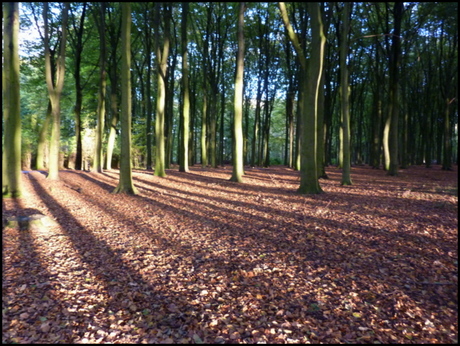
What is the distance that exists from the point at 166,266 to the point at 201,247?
3.24 ft

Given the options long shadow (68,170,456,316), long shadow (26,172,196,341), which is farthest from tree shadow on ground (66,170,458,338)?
long shadow (26,172,196,341)

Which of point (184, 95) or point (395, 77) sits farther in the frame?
point (184, 95)

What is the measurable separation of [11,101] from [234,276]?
887 centimetres

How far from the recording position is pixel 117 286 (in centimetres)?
388

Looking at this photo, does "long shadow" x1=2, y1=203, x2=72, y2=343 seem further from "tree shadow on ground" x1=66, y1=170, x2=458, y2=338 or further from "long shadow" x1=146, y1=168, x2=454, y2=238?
"long shadow" x1=146, y1=168, x2=454, y2=238

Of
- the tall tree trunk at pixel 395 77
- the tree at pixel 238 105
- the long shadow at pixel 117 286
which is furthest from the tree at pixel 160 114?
the tall tree trunk at pixel 395 77

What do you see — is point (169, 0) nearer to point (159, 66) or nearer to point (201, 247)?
point (159, 66)

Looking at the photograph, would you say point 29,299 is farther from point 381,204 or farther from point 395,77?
point 395,77

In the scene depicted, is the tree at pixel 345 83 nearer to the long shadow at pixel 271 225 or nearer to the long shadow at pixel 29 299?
the long shadow at pixel 271 225

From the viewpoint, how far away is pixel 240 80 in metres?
14.3

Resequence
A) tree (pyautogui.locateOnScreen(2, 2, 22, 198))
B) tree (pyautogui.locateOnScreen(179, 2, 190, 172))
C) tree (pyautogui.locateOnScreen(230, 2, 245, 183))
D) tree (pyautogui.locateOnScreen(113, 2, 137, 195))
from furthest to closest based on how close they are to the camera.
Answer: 1. tree (pyautogui.locateOnScreen(179, 2, 190, 172))
2. tree (pyautogui.locateOnScreen(230, 2, 245, 183))
3. tree (pyautogui.locateOnScreen(113, 2, 137, 195))
4. tree (pyautogui.locateOnScreen(2, 2, 22, 198))

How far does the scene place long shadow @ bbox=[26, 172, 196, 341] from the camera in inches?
123

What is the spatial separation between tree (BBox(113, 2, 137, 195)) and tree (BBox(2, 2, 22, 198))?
3.17 meters

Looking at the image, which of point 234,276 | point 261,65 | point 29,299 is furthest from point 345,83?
point 261,65
